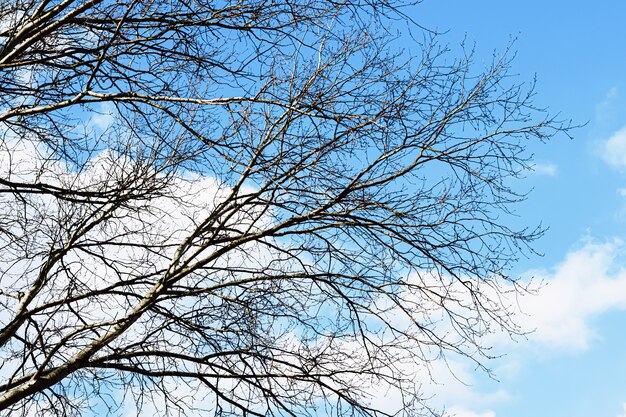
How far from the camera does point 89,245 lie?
808 cm

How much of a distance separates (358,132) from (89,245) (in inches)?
123

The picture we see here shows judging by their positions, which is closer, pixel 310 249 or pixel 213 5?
pixel 213 5

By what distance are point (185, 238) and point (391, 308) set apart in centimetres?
223

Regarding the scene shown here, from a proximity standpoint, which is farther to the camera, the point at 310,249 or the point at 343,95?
the point at 310,249

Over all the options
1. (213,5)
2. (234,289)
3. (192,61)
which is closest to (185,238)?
(234,289)

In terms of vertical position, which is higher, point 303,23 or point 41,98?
point 303,23

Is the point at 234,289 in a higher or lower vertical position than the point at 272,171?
lower

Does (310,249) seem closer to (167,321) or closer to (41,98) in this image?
(167,321)

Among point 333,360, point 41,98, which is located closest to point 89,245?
point 41,98

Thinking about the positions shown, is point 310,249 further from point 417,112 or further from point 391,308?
point 417,112

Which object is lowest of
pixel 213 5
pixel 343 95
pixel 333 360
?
pixel 333 360

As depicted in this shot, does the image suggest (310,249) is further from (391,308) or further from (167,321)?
(167,321)

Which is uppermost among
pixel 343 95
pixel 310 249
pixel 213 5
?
pixel 213 5

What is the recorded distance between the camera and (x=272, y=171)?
729 cm
